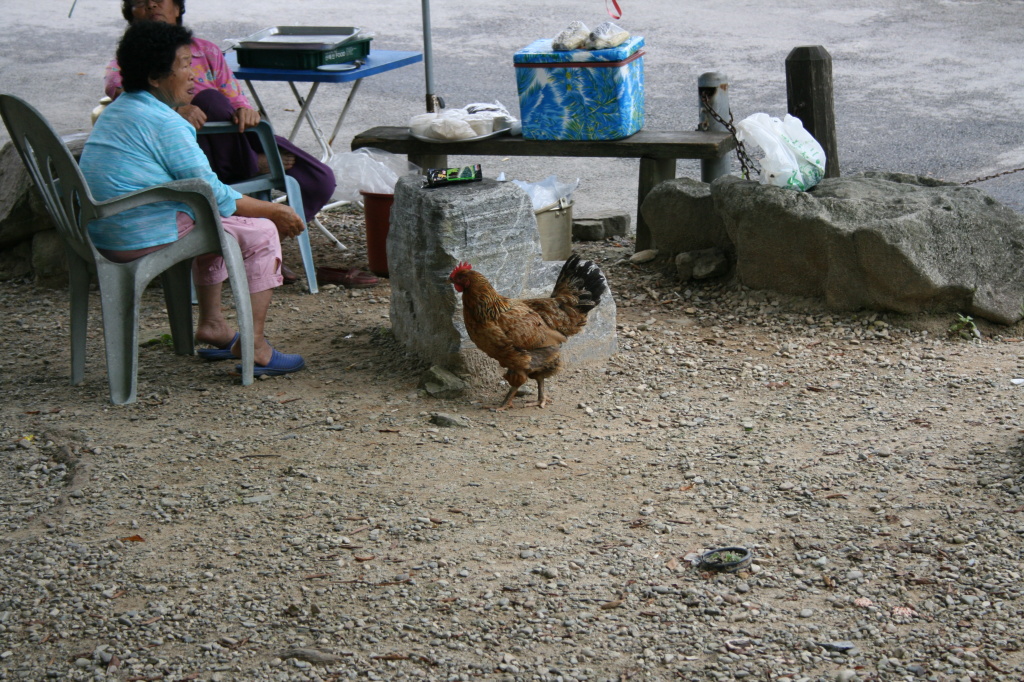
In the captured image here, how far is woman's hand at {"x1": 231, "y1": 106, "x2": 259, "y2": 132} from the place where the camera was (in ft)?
17.6

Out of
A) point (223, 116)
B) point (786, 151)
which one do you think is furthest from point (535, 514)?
point (223, 116)

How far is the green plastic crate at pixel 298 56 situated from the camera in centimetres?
631

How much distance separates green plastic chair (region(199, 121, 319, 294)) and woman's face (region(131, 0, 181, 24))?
636 mm

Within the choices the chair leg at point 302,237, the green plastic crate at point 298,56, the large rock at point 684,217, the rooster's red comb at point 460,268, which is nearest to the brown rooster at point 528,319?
the rooster's red comb at point 460,268

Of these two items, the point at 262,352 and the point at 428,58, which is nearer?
the point at 262,352

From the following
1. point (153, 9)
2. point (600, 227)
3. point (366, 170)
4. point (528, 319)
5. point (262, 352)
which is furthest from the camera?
point (600, 227)

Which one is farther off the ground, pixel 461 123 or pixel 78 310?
pixel 461 123

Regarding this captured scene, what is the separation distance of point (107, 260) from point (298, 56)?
8.14ft

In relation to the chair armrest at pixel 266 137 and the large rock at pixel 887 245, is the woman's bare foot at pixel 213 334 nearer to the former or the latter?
the chair armrest at pixel 266 137

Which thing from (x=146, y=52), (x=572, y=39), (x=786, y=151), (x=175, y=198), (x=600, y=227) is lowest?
(x=600, y=227)

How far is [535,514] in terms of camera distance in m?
3.55

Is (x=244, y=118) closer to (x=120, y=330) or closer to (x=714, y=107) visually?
(x=120, y=330)

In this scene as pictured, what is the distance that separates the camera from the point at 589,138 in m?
5.77

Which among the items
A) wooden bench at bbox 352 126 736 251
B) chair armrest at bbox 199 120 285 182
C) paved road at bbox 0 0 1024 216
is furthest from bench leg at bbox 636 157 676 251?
chair armrest at bbox 199 120 285 182
